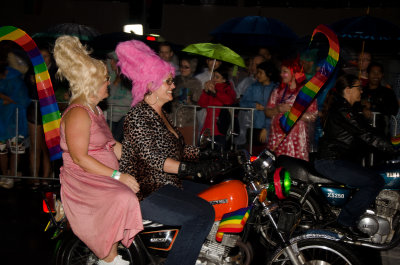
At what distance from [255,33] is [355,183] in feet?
18.1

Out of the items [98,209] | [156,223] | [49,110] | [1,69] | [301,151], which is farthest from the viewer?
[1,69]

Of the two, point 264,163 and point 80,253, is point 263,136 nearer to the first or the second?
point 264,163

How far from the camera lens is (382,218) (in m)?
5.70

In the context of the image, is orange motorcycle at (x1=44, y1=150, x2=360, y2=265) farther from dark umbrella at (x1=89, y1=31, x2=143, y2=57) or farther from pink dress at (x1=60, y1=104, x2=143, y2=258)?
dark umbrella at (x1=89, y1=31, x2=143, y2=57)

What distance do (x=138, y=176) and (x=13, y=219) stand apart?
13.6ft

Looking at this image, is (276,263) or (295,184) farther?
(295,184)

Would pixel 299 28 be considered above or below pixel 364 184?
above

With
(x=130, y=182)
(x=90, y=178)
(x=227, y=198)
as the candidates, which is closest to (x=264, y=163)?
(x=227, y=198)

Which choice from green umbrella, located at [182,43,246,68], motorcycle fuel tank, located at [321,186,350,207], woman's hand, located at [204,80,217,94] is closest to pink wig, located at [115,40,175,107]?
motorcycle fuel tank, located at [321,186,350,207]

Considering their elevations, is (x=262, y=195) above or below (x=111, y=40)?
below

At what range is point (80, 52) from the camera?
4027mm

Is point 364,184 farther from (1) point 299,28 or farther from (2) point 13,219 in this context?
(1) point 299,28

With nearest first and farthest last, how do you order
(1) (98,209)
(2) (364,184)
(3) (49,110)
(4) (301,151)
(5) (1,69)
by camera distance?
(1) (98,209), (3) (49,110), (2) (364,184), (4) (301,151), (5) (1,69)

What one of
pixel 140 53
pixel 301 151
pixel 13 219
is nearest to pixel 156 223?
pixel 140 53
